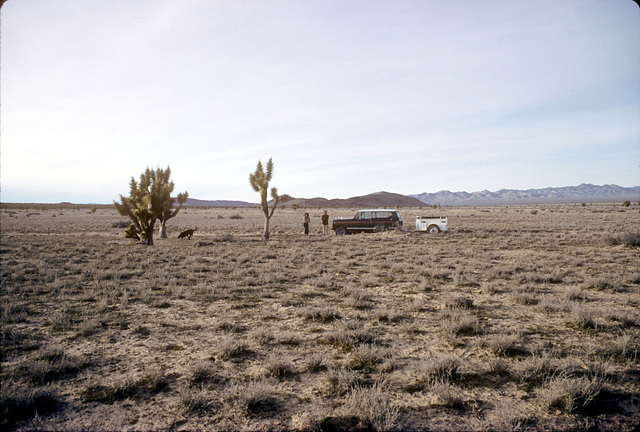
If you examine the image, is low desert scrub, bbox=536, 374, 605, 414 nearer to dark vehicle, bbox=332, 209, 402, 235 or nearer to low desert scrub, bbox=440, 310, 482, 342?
low desert scrub, bbox=440, 310, 482, 342

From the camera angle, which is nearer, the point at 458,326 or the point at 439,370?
the point at 439,370

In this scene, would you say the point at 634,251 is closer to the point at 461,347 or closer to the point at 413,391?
the point at 461,347

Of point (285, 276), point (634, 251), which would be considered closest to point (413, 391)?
point (285, 276)

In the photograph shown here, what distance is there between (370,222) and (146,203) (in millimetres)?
16221

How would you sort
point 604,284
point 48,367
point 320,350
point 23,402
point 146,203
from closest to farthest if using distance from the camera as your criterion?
point 23,402
point 48,367
point 320,350
point 604,284
point 146,203

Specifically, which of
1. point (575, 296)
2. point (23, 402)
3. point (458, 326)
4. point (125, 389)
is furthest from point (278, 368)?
point (575, 296)

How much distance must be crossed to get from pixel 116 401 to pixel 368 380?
11.1 feet

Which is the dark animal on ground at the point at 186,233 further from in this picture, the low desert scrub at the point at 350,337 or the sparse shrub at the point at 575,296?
the sparse shrub at the point at 575,296

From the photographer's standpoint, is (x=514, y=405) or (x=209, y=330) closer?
(x=514, y=405)

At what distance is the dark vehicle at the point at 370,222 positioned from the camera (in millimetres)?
25344

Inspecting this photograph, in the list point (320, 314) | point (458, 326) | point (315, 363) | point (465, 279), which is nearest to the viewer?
point (315, 363)

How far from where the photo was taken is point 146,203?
72.6ft

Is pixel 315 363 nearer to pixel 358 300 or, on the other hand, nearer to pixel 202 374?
pixel 202 374

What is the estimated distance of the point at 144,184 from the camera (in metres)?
23.6
